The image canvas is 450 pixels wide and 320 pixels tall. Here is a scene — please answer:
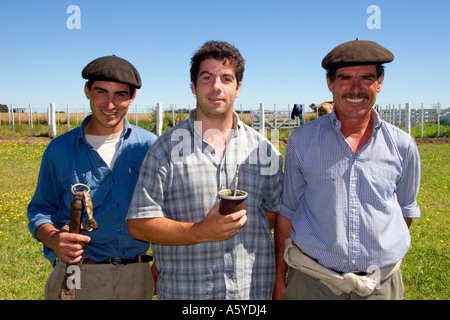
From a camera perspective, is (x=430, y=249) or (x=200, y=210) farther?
(x=430, y=249)

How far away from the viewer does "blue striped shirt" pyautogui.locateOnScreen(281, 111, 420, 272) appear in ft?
7.47

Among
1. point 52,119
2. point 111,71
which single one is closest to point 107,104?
point 111,71

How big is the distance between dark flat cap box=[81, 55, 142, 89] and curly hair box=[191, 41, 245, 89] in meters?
0.45

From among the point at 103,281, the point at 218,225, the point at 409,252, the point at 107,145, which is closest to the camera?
the point at 218,225

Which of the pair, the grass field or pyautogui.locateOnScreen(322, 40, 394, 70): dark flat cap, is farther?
the grass field

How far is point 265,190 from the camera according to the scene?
251cm

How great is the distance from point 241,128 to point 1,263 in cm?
418

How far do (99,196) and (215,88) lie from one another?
1.03m

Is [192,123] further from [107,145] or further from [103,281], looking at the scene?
[103,281]

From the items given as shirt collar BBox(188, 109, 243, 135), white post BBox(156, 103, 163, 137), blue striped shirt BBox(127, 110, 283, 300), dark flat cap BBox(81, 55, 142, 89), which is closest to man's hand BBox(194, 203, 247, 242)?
blue striped shirt BBox(127, 110, 283, 300)

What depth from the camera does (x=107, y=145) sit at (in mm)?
2645

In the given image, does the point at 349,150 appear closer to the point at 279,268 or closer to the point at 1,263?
the point at 279,268

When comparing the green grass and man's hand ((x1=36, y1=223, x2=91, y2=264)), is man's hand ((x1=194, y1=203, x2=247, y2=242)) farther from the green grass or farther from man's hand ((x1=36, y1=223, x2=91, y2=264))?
the green grass
